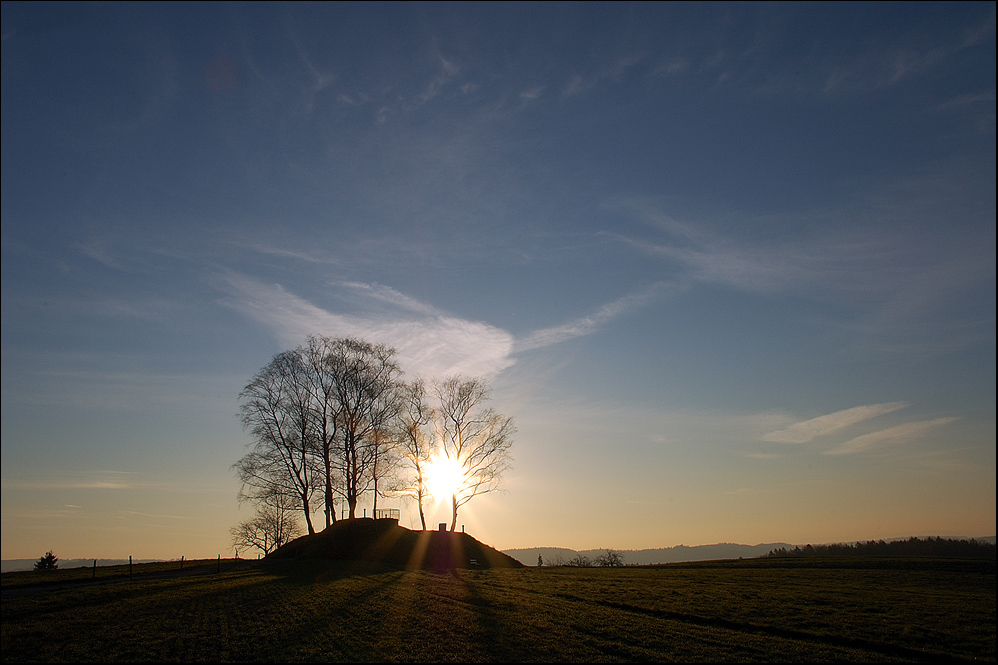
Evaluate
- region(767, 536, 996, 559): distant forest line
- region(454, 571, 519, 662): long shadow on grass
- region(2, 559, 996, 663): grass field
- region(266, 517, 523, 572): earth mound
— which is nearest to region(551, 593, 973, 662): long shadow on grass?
region(2, 559, 996, 663): grass field

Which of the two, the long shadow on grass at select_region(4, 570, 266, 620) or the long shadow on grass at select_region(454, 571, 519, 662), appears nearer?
the long shadow on grass at select_region(454, 571, 519, 662)

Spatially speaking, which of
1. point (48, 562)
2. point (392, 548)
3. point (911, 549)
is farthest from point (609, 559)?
point (48, 562)

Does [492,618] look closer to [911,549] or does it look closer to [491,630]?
[491,630]

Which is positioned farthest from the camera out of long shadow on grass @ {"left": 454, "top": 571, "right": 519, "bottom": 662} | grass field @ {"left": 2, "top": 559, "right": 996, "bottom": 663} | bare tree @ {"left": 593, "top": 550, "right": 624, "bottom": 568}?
bare tree @ {"left": 593, "top": 550, "right": 624, "bottom": 568}

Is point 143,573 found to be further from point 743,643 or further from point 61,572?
point 743,643

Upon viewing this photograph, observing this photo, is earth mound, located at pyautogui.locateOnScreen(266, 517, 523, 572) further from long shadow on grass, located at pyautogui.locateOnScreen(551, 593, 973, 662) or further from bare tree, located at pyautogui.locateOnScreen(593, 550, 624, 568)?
long shadow on grass, located at pyautogui.locateOnScreen(551, 593, 973, 662)

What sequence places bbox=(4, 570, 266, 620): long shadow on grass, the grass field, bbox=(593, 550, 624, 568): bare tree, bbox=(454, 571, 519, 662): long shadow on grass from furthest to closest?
bbox=(593, 550, 624, 568): bare tree → bbox=(4, 570, 266, 620): long shadow on grass → the grass field → bbox=(454, 571, 519, 662): long shadow on grass

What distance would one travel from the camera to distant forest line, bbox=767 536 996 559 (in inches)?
2078

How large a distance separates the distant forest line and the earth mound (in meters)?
30.9

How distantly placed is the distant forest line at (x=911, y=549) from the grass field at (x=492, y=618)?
2358 cm

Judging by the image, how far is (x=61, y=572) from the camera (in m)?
37.1

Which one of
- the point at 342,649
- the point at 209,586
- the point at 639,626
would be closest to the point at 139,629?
the point at 342,649

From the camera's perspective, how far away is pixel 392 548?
44719 mm

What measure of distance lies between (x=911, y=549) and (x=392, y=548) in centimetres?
5052
